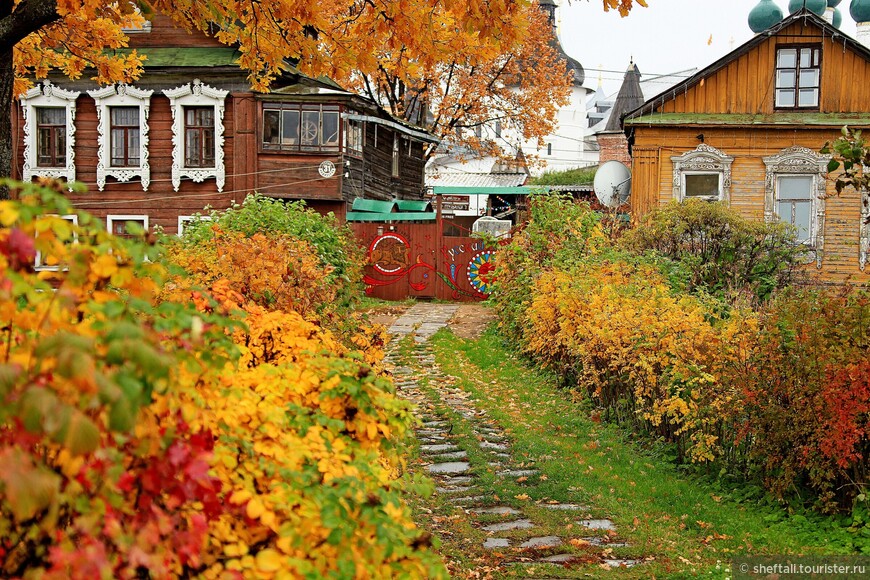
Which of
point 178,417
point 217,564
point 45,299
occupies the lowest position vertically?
point 217,564

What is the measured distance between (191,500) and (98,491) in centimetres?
35

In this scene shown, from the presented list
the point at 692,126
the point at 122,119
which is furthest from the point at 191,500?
the point at 122,119

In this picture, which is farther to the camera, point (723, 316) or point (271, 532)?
point (723, 316)

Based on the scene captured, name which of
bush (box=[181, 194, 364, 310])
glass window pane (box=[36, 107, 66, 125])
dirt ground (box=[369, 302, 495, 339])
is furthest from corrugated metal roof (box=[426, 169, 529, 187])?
bush (box=[181, 194, 364, 310])

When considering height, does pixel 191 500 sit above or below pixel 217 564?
above

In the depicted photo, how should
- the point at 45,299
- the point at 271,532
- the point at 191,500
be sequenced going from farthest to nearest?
the point at 271,532
the point at 191,500
the point at 45,299

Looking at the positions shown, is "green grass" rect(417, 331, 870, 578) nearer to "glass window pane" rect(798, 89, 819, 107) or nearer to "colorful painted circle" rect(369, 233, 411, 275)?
"colorful painted circle" rect(369, 233, 411, 275)

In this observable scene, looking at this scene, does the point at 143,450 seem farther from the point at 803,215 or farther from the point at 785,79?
the point at 785,79

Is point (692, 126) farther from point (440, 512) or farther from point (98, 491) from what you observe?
point (98, 491)

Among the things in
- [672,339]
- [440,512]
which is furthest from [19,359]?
[672,339]

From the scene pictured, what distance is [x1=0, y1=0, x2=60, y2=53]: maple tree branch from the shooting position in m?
7.14

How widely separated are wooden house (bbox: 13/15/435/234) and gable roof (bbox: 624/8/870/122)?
8323 millimetres

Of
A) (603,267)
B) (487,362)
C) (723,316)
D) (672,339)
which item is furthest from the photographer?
(487,362)

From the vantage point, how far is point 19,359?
2537 mm
